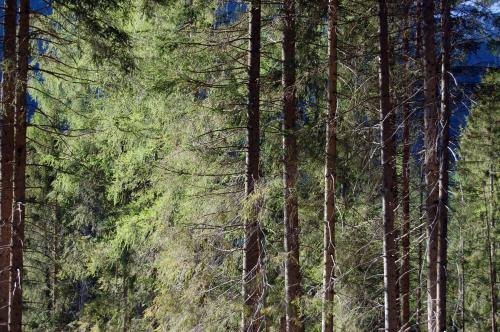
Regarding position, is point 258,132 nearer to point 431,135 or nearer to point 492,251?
point 431,135

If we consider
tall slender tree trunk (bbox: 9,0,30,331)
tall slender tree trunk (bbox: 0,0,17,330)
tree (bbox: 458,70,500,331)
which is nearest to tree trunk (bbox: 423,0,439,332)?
tall slender tree trunk (bbox: 9,0,30,331)

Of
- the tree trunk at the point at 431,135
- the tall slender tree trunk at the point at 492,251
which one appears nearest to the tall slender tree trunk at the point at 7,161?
the tree trunk at the point at 431,135

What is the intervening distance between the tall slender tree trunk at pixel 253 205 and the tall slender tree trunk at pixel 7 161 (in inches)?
131

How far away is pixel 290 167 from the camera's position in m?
9.28

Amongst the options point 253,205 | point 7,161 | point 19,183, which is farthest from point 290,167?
point 7,161

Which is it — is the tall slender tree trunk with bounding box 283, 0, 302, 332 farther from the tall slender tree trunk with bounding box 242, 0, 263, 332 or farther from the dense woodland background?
the tall slender tree trunk with bounding box 242, 0, 263, 332

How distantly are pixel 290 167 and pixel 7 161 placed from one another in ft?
14.2

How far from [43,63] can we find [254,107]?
3320 millimetres

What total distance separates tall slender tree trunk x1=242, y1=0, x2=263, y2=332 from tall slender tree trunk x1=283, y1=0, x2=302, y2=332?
497mm

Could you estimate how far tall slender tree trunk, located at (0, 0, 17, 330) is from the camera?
728 centimetres

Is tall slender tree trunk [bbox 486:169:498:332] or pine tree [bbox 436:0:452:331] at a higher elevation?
pine tree [bbox 436:0:452:331]

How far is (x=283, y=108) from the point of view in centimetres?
960

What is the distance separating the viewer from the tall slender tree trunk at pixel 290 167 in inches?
351

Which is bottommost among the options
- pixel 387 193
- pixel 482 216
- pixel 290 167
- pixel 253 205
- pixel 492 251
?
pixel 492 251
